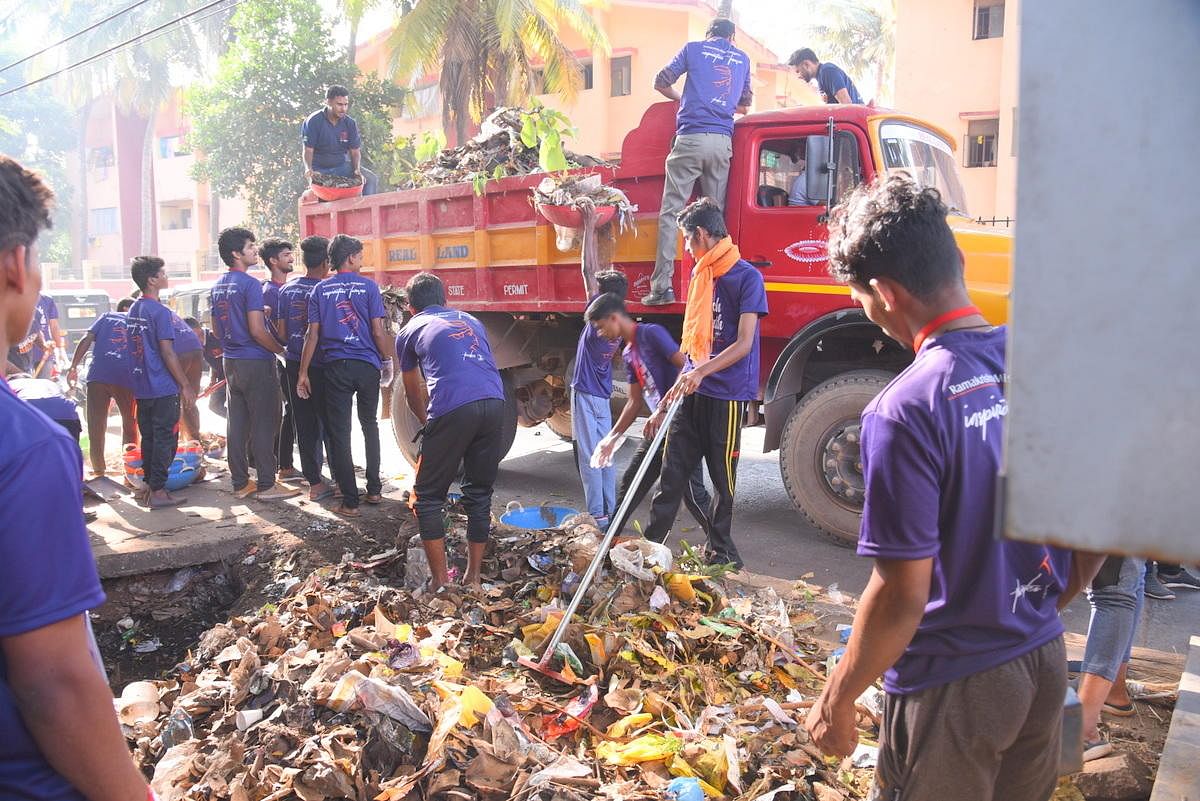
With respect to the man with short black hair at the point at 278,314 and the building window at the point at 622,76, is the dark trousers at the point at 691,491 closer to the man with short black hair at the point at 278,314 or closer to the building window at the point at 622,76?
the man with short black hair at the point at 278,314

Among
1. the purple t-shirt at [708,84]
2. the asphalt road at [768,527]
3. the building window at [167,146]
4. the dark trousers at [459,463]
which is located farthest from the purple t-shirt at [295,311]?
the building window at [167,146]

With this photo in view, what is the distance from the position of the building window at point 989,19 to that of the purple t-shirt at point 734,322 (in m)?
13.8

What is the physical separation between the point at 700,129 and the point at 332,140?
4.45 m

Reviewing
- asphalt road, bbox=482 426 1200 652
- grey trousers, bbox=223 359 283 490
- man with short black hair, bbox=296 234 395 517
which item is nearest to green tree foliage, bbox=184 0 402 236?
asphalt road, bbox=482 426 1200 652

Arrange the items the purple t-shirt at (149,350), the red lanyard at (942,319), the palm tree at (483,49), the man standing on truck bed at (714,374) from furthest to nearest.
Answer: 1. the palm tree at (483,49)
2. the purple t-shirt at (149,350)
3. the man standing on truck bed at (714,374)
4. the red lanyard at (942,319)

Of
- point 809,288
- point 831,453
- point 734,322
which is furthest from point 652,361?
point 831,453

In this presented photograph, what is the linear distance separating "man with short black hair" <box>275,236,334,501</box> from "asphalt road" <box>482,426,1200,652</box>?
1400 millimetres

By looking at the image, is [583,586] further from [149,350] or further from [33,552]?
[149,350]

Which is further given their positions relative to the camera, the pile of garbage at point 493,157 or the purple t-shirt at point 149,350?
the pile of garbage at point 493,157

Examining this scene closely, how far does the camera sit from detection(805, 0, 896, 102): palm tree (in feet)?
90.6

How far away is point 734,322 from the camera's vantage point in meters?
4.84

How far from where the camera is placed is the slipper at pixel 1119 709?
3256 mm

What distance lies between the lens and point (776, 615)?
4055mm

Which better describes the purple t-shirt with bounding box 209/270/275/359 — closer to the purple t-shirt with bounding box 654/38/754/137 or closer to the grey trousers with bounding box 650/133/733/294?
the grey trousers with bounding box 650/133/733/294
